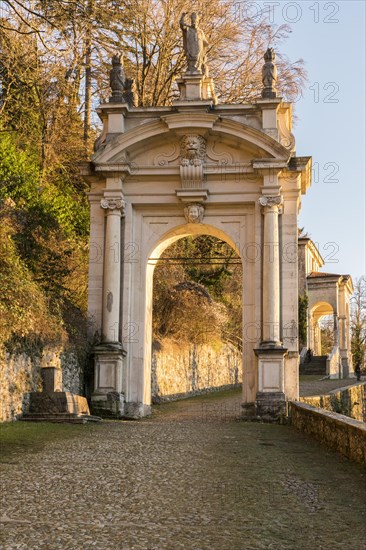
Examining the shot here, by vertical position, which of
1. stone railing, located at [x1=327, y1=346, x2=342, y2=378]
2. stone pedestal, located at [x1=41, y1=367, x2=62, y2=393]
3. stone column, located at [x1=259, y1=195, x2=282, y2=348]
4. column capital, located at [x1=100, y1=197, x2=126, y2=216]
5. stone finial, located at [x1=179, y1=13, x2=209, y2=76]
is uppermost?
stone finial, located at [x1=179, y1=13, x2=209, y2=76]

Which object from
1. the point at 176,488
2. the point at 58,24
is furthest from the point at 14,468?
the point at 58,24

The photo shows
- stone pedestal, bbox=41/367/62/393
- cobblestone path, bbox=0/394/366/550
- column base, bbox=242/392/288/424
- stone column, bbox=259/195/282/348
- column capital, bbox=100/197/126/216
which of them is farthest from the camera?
column capital, bbox=100/197/126/216

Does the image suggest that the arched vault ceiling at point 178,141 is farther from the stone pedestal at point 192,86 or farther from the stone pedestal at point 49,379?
the stone pedestal at point 49,379

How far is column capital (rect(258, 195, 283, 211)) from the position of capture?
16875 millimetres

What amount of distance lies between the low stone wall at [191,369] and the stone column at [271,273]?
22.3 feet

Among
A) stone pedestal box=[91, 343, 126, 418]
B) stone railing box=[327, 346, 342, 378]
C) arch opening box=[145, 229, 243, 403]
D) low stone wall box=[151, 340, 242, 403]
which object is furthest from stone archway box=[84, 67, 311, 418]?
stone railing box=[327, 346, 342, 378]

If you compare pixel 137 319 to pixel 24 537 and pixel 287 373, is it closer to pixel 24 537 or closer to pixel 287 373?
pixel 287 373

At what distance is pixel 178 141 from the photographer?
17359 mm

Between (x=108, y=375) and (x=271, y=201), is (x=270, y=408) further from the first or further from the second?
(x=271, y=201)

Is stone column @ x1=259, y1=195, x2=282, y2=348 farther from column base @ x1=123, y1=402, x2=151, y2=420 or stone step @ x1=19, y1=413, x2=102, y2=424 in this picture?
stone step @ x1=19, y1=413, x2=102, y2=424

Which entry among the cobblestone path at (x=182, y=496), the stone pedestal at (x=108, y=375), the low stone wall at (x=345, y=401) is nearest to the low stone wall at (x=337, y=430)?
the cobblestone path at (x=182, y=496)

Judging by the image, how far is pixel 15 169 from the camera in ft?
67.1

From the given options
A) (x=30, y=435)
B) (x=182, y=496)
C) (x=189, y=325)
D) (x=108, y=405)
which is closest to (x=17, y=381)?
(x=30, y=435)

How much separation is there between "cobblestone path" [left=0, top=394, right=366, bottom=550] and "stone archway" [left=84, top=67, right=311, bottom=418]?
551cm
